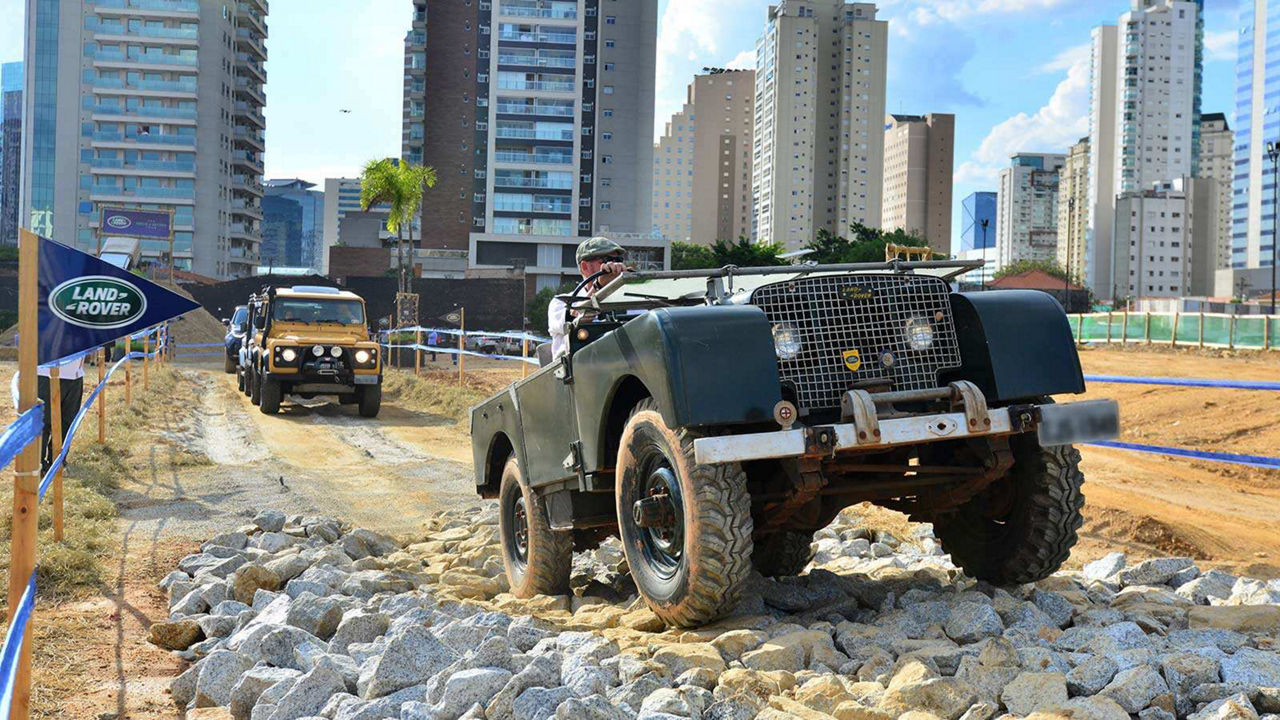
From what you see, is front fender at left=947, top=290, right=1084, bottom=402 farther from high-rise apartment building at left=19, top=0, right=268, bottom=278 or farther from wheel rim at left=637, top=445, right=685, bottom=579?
high-rise apartment building at left=19, top=0, right=268, bottom=278

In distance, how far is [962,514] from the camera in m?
6.14

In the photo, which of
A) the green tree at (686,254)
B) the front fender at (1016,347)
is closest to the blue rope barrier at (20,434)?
the front fender at (1016,347)

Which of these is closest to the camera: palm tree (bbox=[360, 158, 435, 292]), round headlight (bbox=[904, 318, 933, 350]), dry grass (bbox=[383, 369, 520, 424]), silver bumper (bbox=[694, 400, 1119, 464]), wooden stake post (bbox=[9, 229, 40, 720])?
wooden stake post (bbox=[9, 229, 40, 720])

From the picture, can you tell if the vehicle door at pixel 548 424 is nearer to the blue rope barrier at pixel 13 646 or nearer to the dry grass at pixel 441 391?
the blue rope barrier at pixel 13 646

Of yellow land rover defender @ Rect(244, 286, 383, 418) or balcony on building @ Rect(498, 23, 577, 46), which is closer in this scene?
yellow land rover defender @ Rect(244, 286, 383, 418)

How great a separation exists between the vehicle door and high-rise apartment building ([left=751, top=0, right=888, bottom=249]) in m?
140

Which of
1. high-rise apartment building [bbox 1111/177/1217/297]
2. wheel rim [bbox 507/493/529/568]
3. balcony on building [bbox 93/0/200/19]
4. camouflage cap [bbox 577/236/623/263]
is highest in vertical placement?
balcony on building [bbox 93/0/200/19]

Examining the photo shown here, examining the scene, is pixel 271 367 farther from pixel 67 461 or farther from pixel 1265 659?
pixel 1265 659

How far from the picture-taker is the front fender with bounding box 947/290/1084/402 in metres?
5.28

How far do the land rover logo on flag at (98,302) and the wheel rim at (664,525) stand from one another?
2691mm

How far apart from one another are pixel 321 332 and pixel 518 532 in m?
15.4

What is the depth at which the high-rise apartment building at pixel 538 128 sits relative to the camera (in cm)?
9344

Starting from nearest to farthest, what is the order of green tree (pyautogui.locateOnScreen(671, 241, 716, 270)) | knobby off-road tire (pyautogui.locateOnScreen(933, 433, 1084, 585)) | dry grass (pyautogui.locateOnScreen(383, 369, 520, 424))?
knobby off-road tire (pyautogui.locateOnScreen(933, 433, 1084, 585)) → dry grass (pyautogui.locateOnScreen(383, 369, 520, 424)) → green tree (pyautogui.locateOnScreen(671, 241, 716, 270))

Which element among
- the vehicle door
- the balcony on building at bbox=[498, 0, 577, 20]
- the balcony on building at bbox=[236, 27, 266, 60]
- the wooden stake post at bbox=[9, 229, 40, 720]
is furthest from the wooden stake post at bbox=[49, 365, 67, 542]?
the balcony on building at bbox=[236, 27, 266, 60]
